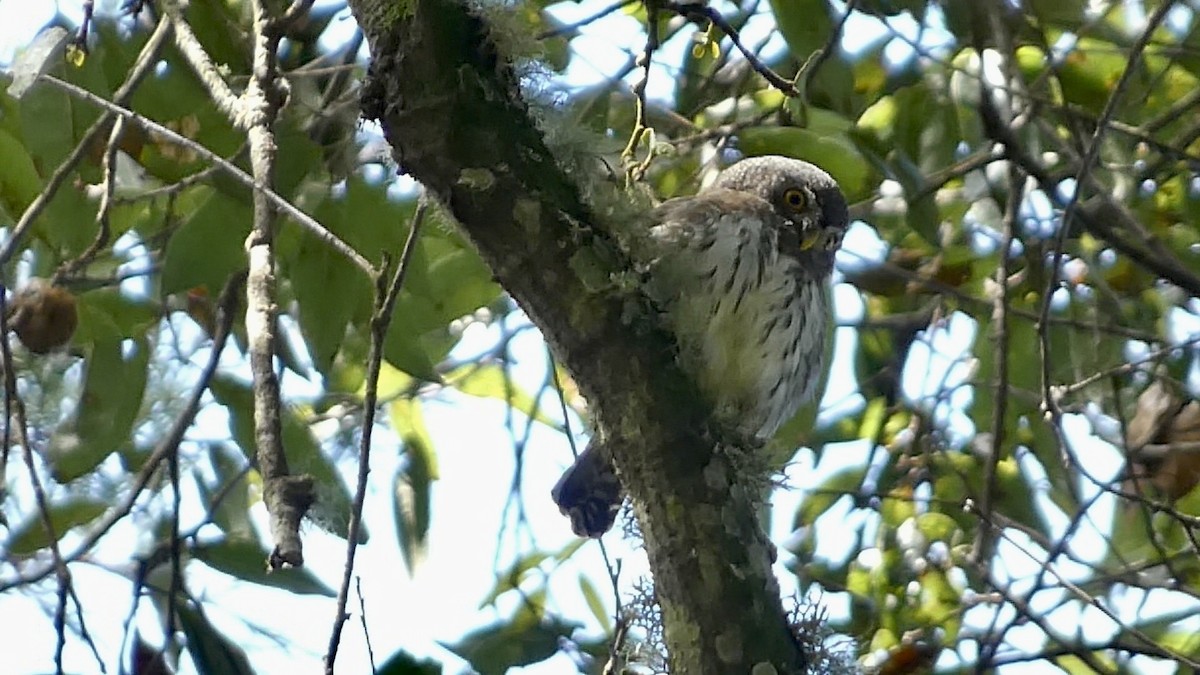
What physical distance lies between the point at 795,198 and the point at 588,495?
851 millimetres

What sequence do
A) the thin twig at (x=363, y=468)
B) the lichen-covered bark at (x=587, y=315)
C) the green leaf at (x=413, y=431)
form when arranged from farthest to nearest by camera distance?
1. the green leaf at (x=413, y=431)
2. the lichen-covered bark at (x=587, y=315)
3. the thin twig at (x=363, y=468)

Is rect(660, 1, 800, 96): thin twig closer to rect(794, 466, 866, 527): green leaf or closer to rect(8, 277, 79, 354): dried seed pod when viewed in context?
rect(8, 277, 79, 354): dried seed pod

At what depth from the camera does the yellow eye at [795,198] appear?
3.53 meters

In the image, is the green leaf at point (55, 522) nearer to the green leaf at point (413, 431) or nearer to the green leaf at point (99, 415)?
the green leaf at point (99, 415)

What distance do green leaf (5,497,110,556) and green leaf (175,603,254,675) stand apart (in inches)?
17.9

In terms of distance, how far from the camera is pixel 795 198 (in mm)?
3553

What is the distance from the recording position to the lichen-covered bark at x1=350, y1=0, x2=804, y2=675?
1824 millimetres

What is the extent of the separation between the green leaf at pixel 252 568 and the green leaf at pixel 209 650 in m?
0.36

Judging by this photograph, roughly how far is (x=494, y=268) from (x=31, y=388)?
4.66 ft

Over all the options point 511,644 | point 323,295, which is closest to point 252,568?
point 323,295

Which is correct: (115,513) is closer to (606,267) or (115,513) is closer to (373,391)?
(373,391)

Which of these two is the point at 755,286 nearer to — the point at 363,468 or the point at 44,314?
the point at 44,314

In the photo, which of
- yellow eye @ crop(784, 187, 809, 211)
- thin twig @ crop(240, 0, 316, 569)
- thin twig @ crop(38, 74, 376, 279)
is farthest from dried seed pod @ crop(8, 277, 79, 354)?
yellow eye @ crop(784, 187, 809, 211)

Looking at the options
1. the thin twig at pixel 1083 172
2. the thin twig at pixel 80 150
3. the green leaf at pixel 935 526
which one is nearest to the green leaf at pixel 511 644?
the green leaf at pixel 935 526
